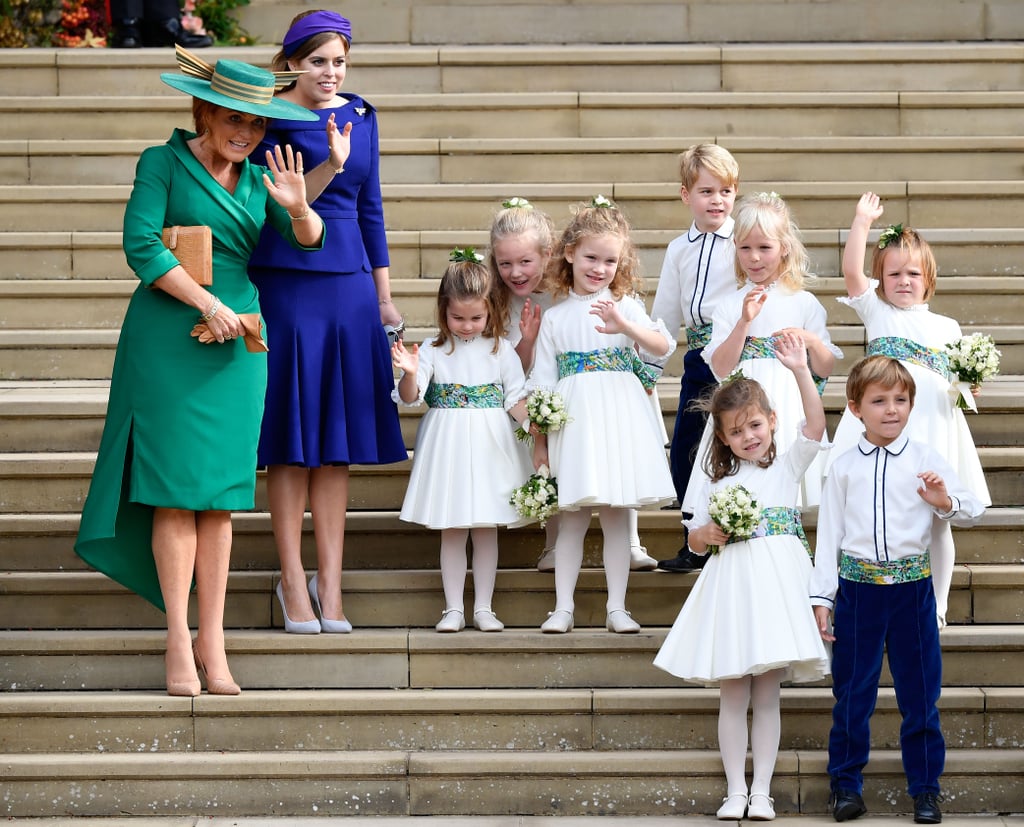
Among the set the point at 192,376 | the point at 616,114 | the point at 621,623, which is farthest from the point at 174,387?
the point at 616,114

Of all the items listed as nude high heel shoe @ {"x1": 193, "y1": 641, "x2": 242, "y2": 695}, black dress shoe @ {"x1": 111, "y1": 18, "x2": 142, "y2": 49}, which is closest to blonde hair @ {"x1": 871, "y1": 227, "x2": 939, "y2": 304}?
nude high heel shoe @ {"x1": 193, "y1": 641, "x2": 242, "y2": 695}

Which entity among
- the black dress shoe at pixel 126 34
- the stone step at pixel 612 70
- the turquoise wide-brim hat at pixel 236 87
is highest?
the black dress shoe at pixel 126 34

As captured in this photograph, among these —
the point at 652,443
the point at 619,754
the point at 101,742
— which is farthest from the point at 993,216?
the point at 101,742

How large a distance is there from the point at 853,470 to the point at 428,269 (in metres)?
3.29

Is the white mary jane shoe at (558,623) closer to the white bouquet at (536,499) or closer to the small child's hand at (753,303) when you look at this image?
the white bouquet at (536,499)

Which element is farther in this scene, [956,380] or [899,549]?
[956,380]

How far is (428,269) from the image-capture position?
8.07 metres

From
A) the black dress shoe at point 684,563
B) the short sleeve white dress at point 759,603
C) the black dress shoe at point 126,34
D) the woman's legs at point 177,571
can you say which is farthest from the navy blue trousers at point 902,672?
the black dress shoe at point 126,34

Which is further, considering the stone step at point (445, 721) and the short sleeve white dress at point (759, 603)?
the stone step at point (445, 721)

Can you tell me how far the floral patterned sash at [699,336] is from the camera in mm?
6340

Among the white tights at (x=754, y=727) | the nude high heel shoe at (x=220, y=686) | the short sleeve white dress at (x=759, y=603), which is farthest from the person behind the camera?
the nude high heel shoe at (x=220, y=686)

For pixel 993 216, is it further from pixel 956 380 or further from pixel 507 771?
pixel 507 771

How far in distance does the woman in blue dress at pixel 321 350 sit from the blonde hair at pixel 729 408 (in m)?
1.27

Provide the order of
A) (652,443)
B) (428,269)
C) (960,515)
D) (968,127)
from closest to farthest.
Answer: (960,515), (652,443), (428,269), (968,127)
